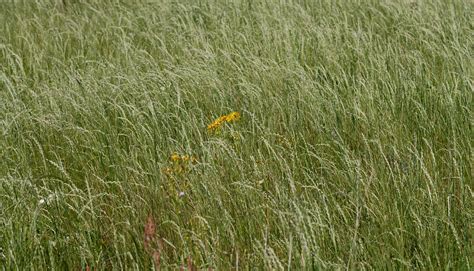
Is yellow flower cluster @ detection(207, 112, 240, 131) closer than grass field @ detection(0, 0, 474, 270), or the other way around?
grass field @ detection(0, 0, 474, 270)

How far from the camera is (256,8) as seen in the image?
465cm

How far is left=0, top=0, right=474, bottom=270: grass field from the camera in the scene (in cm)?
203

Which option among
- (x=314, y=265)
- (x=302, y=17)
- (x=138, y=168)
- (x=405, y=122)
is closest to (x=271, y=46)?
(x=302, y=17)

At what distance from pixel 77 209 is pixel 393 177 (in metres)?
1.02

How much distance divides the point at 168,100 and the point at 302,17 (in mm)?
1468

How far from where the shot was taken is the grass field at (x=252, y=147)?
203 cm

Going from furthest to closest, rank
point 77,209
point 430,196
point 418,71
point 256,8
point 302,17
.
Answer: point 256,8, point 302,17, point 418,71, point 77,209, point 430,196

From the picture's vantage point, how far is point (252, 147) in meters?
2.67

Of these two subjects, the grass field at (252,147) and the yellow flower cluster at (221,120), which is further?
the yellow flower cluster at (221,120)

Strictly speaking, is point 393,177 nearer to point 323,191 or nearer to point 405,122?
point 323,191

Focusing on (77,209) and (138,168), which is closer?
(77,209)

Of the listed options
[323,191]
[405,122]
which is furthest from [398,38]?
[323,191]

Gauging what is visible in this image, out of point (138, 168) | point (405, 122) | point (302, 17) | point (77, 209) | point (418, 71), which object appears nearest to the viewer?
point (77, 209)

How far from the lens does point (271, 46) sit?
3.80 metres
